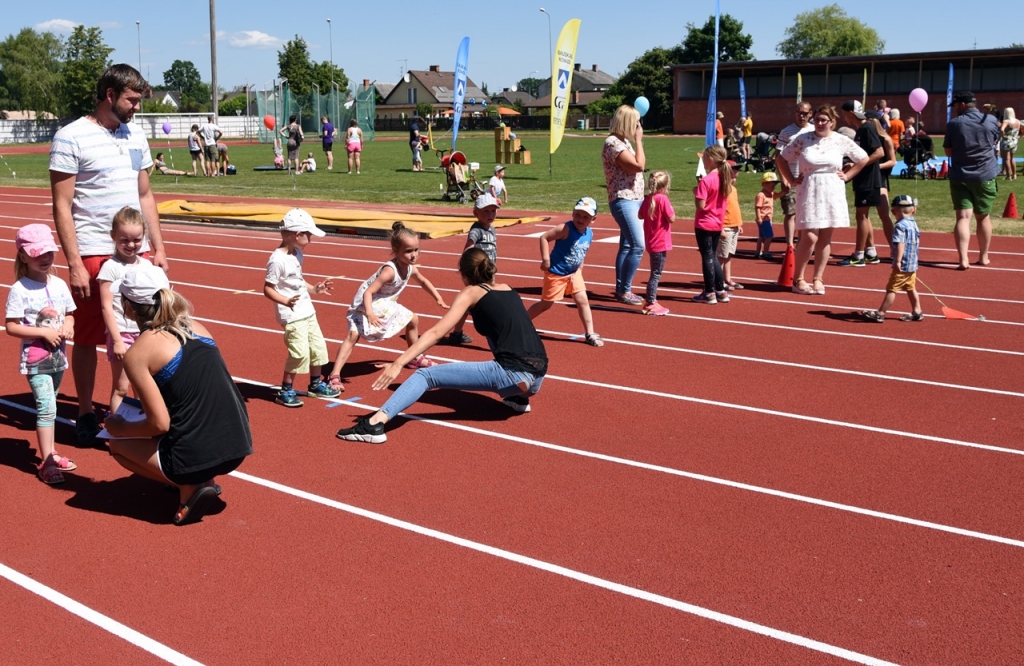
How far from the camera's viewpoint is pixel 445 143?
52000mm

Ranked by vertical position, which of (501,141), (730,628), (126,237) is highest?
(501,141)

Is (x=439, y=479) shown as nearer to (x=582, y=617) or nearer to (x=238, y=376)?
(x=582, y=617)

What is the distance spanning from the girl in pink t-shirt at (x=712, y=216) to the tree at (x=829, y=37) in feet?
387

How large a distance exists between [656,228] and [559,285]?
1.89m

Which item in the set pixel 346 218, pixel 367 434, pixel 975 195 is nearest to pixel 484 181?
pixel 346 218

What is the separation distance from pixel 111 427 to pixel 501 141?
2887cm

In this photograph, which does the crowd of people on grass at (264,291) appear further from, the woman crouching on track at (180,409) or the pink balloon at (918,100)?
the pink balloon at (918,100)

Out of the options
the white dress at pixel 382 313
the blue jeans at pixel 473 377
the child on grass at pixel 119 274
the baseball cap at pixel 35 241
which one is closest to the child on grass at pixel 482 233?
the white dress at pixel 382 313

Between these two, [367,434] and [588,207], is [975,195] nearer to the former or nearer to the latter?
[588,207]

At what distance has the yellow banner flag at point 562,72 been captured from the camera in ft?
77.1

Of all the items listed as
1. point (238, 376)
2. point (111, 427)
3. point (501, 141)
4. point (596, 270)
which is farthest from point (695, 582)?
point (501, 141)

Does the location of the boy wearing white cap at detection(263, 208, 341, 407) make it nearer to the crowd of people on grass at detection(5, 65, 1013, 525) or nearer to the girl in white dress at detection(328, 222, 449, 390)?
the crowd of people on grass at detection(5, 65, 1013, 525)

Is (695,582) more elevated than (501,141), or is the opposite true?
(501,141)

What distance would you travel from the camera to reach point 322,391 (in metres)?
7.61
